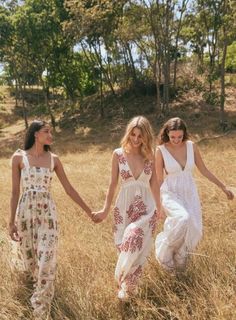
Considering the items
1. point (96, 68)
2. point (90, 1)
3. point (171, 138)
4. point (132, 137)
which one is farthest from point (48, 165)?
point (96, 68)

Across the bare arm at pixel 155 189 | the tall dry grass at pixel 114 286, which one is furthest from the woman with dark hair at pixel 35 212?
the bare arm at pixel 155 189

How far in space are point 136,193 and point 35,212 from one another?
1027 mm

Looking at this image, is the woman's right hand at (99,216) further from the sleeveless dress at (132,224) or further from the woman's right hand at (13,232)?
the woman's right hand at (13,232)

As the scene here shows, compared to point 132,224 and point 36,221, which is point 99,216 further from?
point 36,221

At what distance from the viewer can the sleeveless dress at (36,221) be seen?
428 cm

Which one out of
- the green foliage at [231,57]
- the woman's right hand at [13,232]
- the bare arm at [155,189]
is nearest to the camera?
the woman's right hand at [13,232]

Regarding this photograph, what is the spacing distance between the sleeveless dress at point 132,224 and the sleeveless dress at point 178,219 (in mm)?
198

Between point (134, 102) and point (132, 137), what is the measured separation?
24.8 m

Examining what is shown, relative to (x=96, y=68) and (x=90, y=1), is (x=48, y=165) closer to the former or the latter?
(x=90, y=1)

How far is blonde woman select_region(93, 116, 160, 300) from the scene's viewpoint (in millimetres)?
4238

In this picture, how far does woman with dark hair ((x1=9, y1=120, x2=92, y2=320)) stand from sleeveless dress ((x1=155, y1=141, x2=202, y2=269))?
1108mm

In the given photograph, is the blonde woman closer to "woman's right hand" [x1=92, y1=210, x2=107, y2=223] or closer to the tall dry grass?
"woman's right hand" [x1=92, y1=210, x2=107, y2=223]

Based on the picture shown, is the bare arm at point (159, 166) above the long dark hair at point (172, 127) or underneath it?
underneath

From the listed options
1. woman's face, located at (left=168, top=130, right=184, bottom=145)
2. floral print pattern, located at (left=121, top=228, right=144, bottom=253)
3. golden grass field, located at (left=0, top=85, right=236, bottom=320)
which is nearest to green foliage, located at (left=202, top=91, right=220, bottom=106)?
golden grass field, located at (left=0, top=85, right=236, bottom=320)
